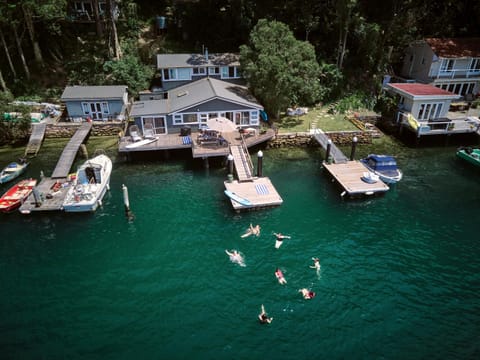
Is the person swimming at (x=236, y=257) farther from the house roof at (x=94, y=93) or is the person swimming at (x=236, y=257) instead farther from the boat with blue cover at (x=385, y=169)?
the house roof at (x=94, y=93)

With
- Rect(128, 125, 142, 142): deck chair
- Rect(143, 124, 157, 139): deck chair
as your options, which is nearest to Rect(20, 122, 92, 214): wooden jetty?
Rect(128, 125, 142, 142): deck chair

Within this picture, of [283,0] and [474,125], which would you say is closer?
[474,125]

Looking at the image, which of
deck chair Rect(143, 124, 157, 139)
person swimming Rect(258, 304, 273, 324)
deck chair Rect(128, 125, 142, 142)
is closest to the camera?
person swimming Rect(258, 304, 273, 324)

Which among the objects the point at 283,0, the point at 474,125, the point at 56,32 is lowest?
the point at 474,125

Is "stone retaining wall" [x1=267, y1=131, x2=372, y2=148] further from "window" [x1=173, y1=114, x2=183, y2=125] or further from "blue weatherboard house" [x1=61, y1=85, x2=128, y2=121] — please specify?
"blue weatherboard house" [x1=61, y1=85, x2=128, y2=121]

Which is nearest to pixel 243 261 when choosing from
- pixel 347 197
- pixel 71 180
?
pixel 347 197

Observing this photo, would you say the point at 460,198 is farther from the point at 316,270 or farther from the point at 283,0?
the point at 283,0

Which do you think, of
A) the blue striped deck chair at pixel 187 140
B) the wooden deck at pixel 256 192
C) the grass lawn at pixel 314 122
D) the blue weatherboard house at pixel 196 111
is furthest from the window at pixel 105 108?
the grass lawn at pixel 314 122
